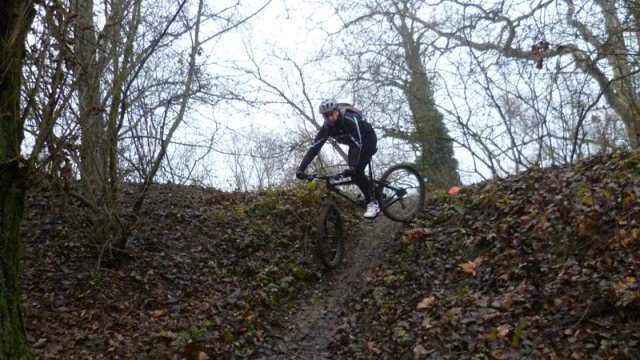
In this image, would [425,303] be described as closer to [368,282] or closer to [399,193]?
[368,282]

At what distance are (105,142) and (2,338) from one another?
134 inches

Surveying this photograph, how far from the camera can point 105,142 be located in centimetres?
689

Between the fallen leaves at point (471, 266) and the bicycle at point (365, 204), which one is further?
the bicycle at point (365, 204)

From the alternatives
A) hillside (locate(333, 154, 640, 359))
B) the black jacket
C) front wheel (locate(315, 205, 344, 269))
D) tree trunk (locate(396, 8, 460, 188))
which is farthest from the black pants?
tree trunk (locate(396, 8, 460, 188))

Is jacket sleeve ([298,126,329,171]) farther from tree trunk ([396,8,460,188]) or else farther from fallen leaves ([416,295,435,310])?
tree trunk ([396,8,460,188])

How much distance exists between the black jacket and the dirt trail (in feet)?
5.22

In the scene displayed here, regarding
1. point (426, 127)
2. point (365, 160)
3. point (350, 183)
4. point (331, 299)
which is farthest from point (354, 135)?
point (426, 127)

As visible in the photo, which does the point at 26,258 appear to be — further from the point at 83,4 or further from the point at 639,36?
the point at 639,36

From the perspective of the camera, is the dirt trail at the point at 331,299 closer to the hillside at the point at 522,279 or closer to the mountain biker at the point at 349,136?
the hillside at the point at 522,279

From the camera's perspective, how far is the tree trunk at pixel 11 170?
4.05 meters

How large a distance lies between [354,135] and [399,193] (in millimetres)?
1633

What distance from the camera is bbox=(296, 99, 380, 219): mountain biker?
816 cm

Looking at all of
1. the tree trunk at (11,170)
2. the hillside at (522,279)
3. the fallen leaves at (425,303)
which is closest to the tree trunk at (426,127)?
the hillside at (522,279)

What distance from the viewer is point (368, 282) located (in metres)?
7.93
